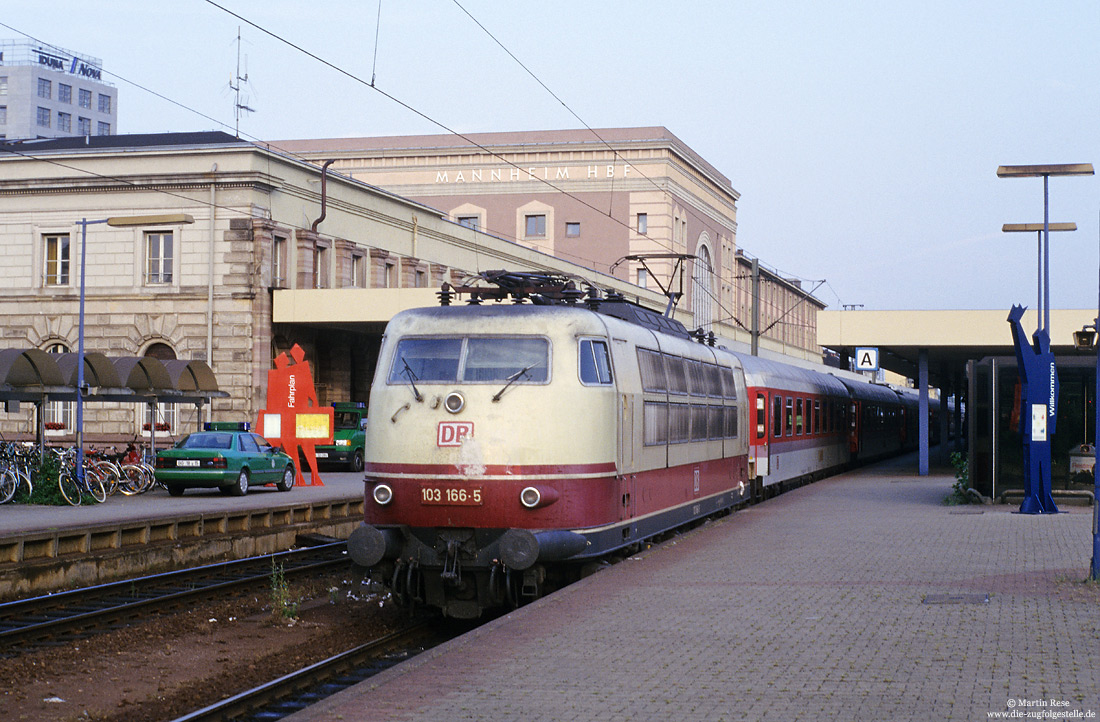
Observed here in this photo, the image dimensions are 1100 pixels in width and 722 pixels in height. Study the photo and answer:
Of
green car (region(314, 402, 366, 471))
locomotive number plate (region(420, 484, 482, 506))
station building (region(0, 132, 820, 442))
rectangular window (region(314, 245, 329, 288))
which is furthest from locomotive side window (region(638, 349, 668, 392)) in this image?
rectangular window (region(314, 245, 329, 288))

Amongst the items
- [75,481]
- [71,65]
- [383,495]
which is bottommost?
[75,481]

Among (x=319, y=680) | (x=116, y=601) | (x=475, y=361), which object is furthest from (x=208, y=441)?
(x=319, y=680)

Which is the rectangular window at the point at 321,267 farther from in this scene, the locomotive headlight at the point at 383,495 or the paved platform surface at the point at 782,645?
the locomotive headlight at the point at 383,495

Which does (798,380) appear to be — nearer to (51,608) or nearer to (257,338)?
(257,338)

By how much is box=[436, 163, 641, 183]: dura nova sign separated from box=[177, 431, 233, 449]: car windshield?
146ft

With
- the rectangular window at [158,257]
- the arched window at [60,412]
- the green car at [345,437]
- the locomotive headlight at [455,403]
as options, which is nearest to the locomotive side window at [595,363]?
the locomotive headlight at [455,403]

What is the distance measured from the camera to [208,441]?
2897 cm

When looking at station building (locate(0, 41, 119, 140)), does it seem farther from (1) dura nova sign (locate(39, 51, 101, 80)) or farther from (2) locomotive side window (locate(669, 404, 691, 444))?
(2) locomotive side window (locate(669, 404, 691, 444))

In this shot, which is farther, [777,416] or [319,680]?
[777,416]

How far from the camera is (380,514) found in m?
13.5

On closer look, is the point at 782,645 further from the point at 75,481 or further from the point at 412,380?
the point at 75,481

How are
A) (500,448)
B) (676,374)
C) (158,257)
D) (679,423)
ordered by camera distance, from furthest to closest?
1. (158,257)
2. (679,423)
3. (676,374)
4. (500,448)

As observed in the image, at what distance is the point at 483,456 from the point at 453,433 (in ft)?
1.25

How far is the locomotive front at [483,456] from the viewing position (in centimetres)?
1307
